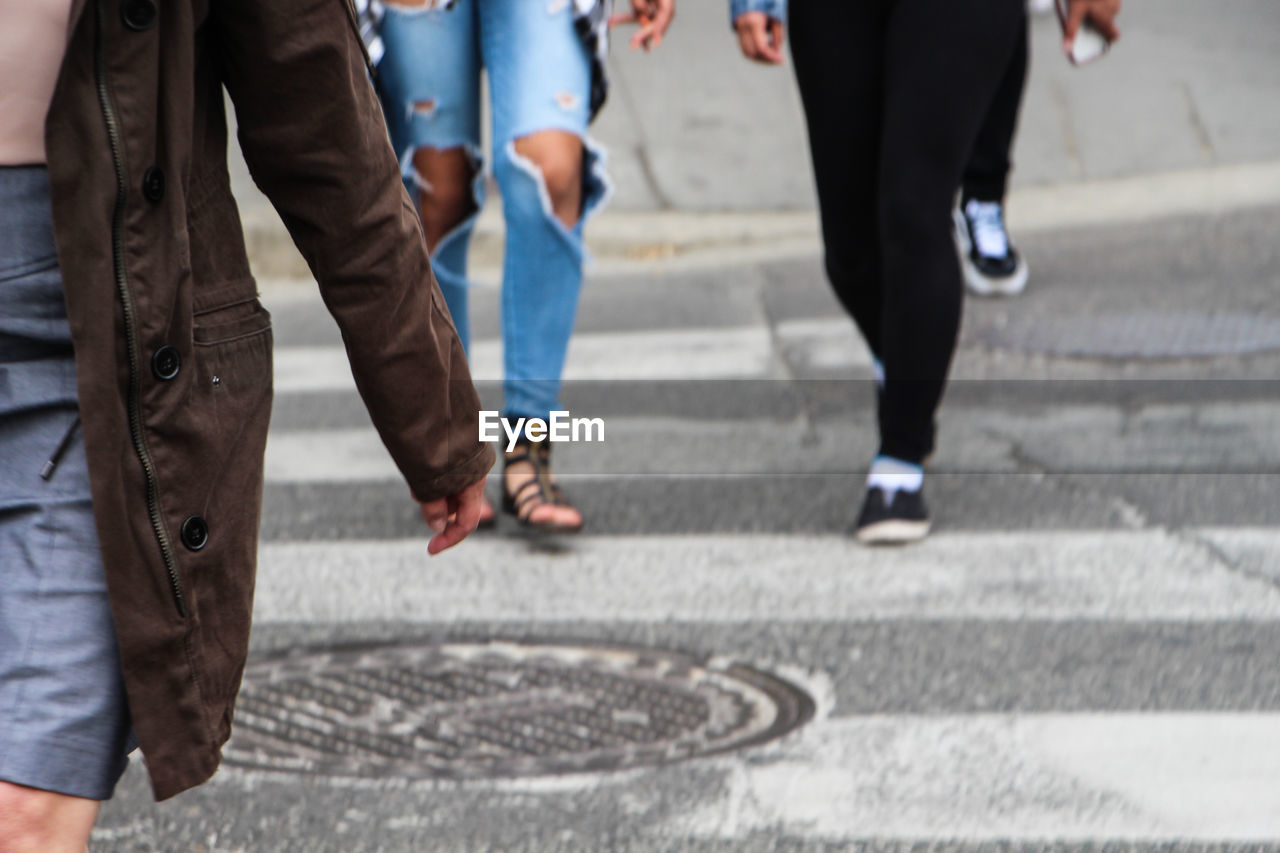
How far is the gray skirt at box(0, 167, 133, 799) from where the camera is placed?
1.58 metres

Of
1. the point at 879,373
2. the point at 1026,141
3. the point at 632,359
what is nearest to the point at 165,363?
the point at 879,373

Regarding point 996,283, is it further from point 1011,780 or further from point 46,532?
point 46,532

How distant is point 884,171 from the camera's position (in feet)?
12.7

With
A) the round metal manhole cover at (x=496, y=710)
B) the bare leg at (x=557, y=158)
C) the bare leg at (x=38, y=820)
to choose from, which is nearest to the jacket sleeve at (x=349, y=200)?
the bare leg at (x=38, y=820)

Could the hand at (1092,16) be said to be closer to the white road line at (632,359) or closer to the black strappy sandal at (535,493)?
the black strappy sandal at (535,493)

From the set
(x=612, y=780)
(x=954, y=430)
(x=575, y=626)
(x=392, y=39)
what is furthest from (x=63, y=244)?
(x=954, y=430)

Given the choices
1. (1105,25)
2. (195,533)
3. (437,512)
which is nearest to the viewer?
(195,533)

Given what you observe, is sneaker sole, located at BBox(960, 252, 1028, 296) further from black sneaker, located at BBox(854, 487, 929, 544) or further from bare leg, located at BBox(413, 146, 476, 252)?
bare leg, located at BBox(413, 146, 476, 252)

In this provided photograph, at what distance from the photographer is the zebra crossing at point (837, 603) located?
2678mm

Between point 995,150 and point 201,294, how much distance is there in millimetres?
5344

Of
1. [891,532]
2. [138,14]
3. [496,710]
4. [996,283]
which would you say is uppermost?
[138,14]

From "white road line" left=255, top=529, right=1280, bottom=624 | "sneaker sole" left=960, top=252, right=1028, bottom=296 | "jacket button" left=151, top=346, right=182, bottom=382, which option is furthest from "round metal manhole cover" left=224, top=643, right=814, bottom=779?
"sneaker sole" left=960, top=252, right=1028, bottom=296

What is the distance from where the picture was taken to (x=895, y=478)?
13.3 feet

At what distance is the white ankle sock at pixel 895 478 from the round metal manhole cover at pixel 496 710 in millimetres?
882
